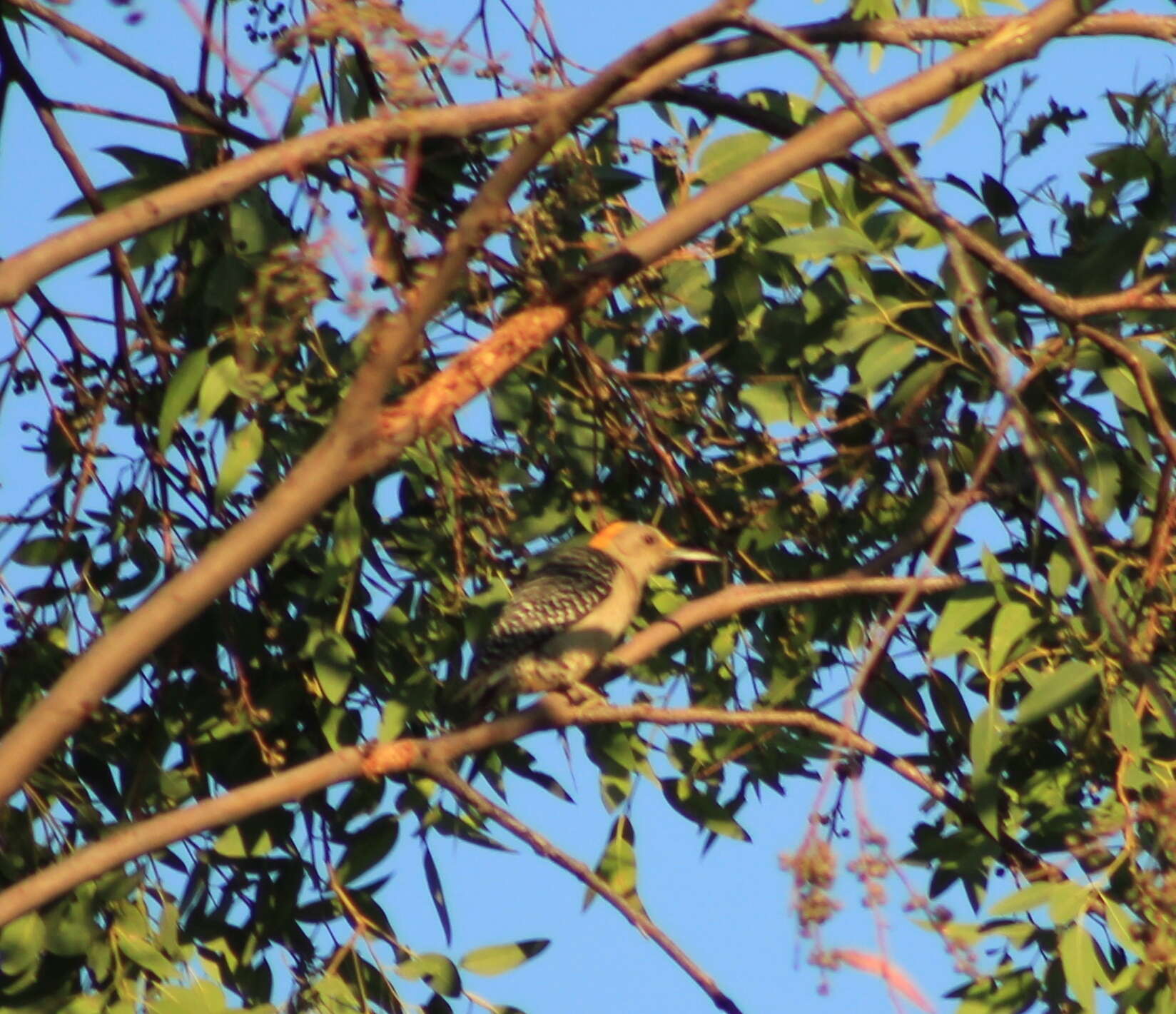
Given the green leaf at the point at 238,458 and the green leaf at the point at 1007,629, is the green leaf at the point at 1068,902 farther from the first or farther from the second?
the green leaf at the point at 238,458

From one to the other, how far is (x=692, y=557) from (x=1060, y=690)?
1.22 metres

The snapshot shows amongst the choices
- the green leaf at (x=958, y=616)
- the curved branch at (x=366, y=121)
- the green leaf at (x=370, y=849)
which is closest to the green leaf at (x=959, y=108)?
the curved branch at (x=366, y=121)

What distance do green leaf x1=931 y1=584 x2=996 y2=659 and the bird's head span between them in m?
0.80

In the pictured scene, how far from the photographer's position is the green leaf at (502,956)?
4180 millimetres

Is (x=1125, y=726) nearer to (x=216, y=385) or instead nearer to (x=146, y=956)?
(x=216, y=385)

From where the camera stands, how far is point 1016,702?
4.54m

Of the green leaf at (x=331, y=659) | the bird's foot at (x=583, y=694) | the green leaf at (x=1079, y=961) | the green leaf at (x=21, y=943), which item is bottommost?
the green leaf at (x=21, y=943)

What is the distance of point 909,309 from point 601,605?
216 cm

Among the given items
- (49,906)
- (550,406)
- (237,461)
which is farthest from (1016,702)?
(49,906)

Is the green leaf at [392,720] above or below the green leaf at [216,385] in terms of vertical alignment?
below

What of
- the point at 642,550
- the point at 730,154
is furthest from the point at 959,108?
the point at 642,550

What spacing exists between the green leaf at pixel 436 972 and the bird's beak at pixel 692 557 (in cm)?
122

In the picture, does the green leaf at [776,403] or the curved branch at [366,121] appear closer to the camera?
the curved branch at [366,121]

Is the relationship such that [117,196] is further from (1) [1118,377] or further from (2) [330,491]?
(1) [1118,377]
